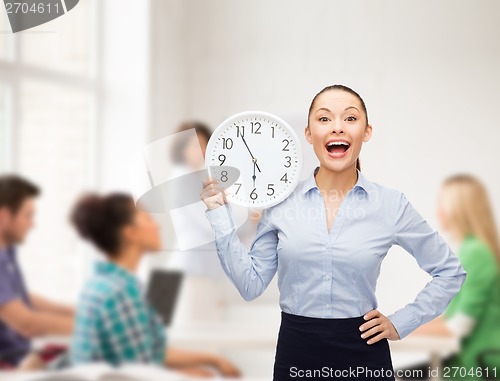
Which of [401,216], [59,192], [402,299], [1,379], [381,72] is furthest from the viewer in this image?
[381,72]

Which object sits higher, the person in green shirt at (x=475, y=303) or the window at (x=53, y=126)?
the window at (x=53, y=126)

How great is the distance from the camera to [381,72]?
2.29m

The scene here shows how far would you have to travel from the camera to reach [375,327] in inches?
43.5

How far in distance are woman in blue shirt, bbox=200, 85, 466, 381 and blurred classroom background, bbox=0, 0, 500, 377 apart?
2.53 feet

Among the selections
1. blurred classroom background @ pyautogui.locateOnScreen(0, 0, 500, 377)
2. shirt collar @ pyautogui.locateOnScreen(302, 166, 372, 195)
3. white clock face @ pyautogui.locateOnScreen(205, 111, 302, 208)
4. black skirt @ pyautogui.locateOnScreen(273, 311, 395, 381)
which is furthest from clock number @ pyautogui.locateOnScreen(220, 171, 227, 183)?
blurred classroom background @ pyautogui.locateOnScreen(0, 0, 500, 377)

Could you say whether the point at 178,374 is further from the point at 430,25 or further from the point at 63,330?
the point at 430,25

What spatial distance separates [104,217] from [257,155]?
37.4 inches

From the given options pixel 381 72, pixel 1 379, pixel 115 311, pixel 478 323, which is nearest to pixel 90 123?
pixel 115 311

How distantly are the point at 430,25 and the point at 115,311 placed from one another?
131 cm

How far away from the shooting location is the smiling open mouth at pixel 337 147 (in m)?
1.12

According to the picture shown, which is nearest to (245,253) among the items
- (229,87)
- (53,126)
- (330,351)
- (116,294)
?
(330,351)

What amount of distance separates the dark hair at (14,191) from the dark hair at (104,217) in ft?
0.50

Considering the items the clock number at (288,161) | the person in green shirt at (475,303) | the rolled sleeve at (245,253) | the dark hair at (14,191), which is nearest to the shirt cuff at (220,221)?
the rolled sleeve at (245,253)

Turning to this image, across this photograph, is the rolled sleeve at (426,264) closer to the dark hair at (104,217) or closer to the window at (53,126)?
the dark hair at (104,217)
